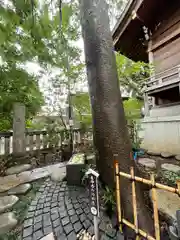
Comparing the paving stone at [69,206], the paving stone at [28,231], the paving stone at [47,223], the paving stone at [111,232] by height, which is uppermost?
the paving stone at [69,206]

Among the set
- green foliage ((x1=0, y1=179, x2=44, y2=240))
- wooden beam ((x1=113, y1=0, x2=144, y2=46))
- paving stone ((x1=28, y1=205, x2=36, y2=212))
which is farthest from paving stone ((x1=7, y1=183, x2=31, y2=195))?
wooden beam ((x1=113, y1=0, x2=144, y2=46))

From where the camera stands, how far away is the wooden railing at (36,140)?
3969 mm

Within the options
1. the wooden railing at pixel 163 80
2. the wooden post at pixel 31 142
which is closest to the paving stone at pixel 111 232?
the wooden post at pixel 31 142

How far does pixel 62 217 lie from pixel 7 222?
73 centimetres

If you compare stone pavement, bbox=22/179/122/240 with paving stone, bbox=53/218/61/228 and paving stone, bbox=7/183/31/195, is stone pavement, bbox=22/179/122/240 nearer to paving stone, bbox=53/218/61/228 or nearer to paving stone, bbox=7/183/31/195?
paving stone, bbox=53/218/61/228

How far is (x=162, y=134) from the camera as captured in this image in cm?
537

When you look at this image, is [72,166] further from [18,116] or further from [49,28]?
[49,28]

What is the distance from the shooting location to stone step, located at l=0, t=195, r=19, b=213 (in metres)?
2.06

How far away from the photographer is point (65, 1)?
13.3 ft

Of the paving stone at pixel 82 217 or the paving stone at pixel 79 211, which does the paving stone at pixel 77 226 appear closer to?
the paving stone at pixel 82 217

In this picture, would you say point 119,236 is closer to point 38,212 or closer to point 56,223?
point 56,223

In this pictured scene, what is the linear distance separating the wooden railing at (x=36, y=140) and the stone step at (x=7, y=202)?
6.41ft

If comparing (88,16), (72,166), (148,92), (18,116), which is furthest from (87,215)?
(148,92)

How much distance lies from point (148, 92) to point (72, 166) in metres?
5.78
